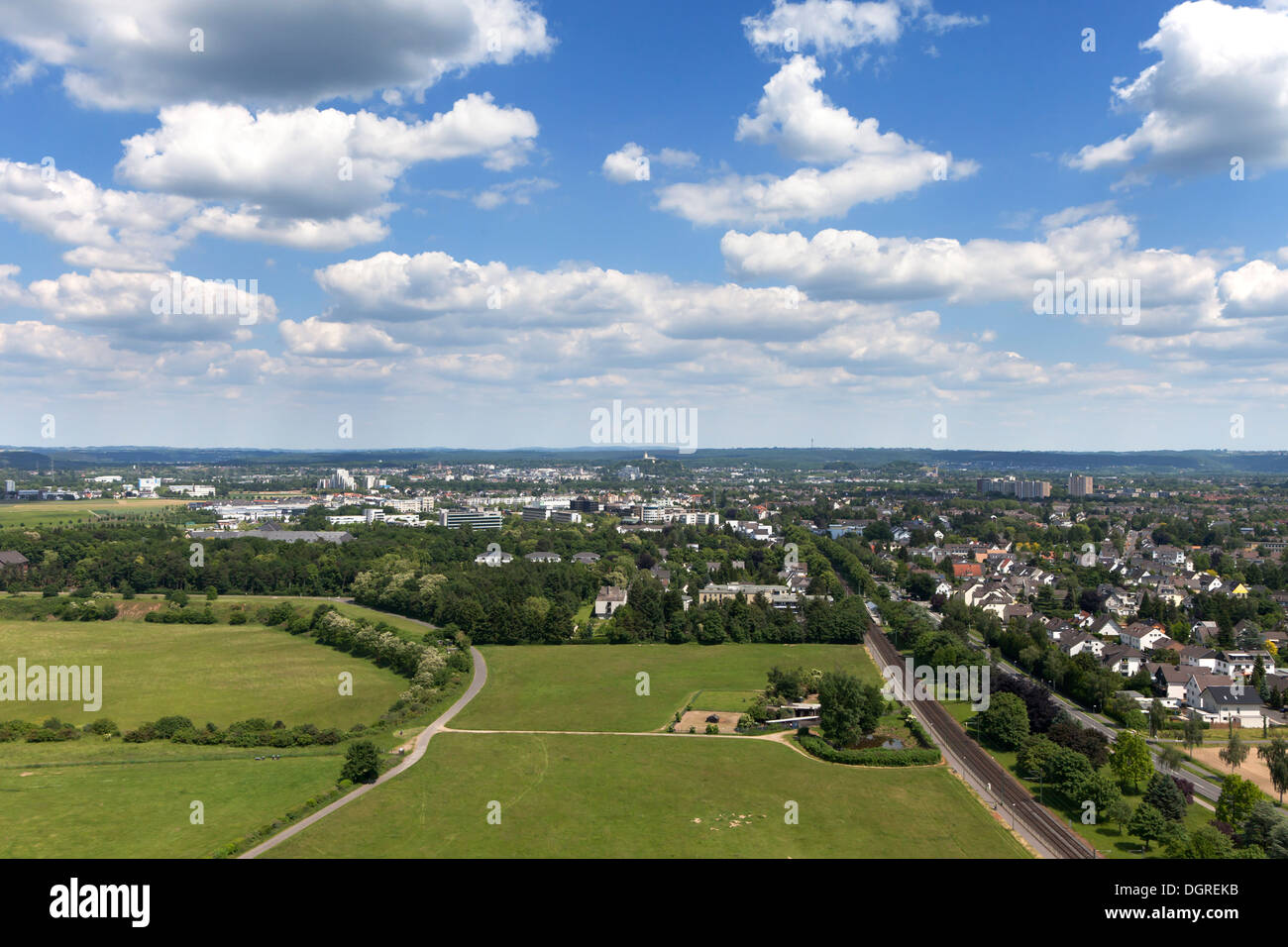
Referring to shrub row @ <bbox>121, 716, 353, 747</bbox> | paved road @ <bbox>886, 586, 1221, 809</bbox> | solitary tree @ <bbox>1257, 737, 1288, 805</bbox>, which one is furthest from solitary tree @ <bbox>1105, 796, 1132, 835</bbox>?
shrub row @ <bbox>121, 716, 353, 747</bbox>

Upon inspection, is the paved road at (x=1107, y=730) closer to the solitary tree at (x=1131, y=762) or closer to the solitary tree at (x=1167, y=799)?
the solitary tree at (x=1131, y=762)

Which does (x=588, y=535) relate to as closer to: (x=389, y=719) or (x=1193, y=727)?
(x=389, y=719)

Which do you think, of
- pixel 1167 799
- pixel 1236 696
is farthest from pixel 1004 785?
pixel 1236 696

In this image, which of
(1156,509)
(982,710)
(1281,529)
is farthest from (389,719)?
(1156,509)

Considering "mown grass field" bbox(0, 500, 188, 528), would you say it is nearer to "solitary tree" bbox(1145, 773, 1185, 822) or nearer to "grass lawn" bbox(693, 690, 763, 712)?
"grass lawn" bbox(693, 690, 763, 712)

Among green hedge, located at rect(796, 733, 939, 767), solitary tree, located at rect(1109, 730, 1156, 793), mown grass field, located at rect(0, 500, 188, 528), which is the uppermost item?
mown grass field, located at rect(0, 500, 188, 528)

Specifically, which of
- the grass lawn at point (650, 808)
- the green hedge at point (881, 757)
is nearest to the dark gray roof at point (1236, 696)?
the green hedge at point (881, 757)
